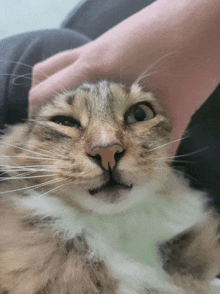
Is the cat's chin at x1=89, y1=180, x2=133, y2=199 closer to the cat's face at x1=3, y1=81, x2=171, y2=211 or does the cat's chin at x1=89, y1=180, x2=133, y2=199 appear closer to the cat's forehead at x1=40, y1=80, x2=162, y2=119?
the cat's face at x1=3, y1=81, x2=171, y2=211

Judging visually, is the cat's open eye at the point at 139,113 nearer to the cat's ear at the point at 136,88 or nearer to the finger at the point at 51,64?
the cat's ear at the point at 136,88

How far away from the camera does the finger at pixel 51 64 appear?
0.58 metres

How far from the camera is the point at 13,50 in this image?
58 cm

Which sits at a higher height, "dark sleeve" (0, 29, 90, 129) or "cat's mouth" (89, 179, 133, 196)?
"dark sleeve" (0, 29, 90, 129)

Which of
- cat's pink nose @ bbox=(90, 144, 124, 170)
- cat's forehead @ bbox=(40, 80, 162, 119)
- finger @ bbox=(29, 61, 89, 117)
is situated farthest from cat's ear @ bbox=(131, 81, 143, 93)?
cat's pink nose @ bbox=(90, 144, 124, 170)

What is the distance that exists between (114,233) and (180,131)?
271 mm

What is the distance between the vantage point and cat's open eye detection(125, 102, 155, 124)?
1.80ft

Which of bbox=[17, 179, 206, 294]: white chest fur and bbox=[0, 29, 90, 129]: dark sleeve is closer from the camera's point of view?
bbox=[17, 179, 206, 294]: white chest fur

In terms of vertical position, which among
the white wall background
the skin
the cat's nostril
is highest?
the white wall background

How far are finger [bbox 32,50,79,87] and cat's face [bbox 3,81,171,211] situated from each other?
0.06m

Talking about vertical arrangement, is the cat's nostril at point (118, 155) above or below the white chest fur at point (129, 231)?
above

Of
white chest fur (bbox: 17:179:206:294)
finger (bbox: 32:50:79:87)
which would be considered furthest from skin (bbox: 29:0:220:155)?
white chest fur (bbox: 17:179:206:294)

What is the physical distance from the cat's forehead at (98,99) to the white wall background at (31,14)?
6.5 inches

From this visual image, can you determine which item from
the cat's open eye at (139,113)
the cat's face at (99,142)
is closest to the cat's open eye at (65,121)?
the cat's face at (99,142)
